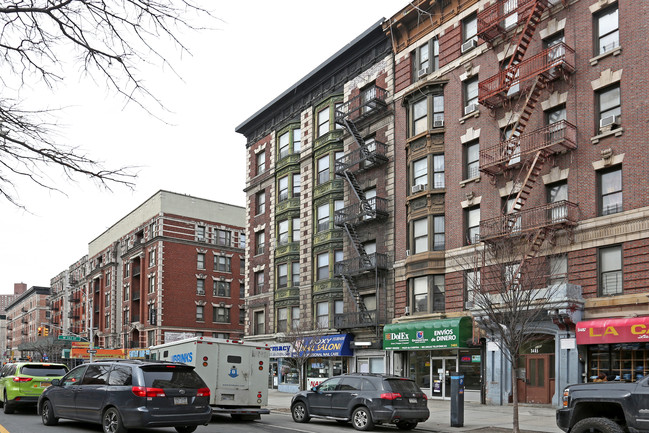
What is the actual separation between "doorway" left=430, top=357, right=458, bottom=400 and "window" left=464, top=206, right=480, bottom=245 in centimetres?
551

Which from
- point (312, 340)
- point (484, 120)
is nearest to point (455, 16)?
point (484, 120)

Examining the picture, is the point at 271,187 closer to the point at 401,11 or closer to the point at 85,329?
the point at 401,11

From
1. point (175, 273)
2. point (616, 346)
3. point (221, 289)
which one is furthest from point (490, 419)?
point (221, 289)

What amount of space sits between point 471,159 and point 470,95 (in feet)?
9.99

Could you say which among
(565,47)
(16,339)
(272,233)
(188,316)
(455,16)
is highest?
(455,16)

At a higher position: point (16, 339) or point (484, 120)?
point (484, 120)

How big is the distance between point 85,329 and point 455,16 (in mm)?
70157

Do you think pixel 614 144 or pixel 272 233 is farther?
pixel 272 233

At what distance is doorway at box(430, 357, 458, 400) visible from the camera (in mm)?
29891

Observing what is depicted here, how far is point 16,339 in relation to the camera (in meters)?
144

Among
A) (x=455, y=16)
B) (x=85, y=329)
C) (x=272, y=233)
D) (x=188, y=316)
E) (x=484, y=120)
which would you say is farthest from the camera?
(x=85, y=329)

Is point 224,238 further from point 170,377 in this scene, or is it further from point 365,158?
point 170,377

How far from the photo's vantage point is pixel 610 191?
24.0 meters

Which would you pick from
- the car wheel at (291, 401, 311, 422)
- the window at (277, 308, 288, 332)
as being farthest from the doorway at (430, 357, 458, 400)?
the window at (277, 308, 288, 332)
